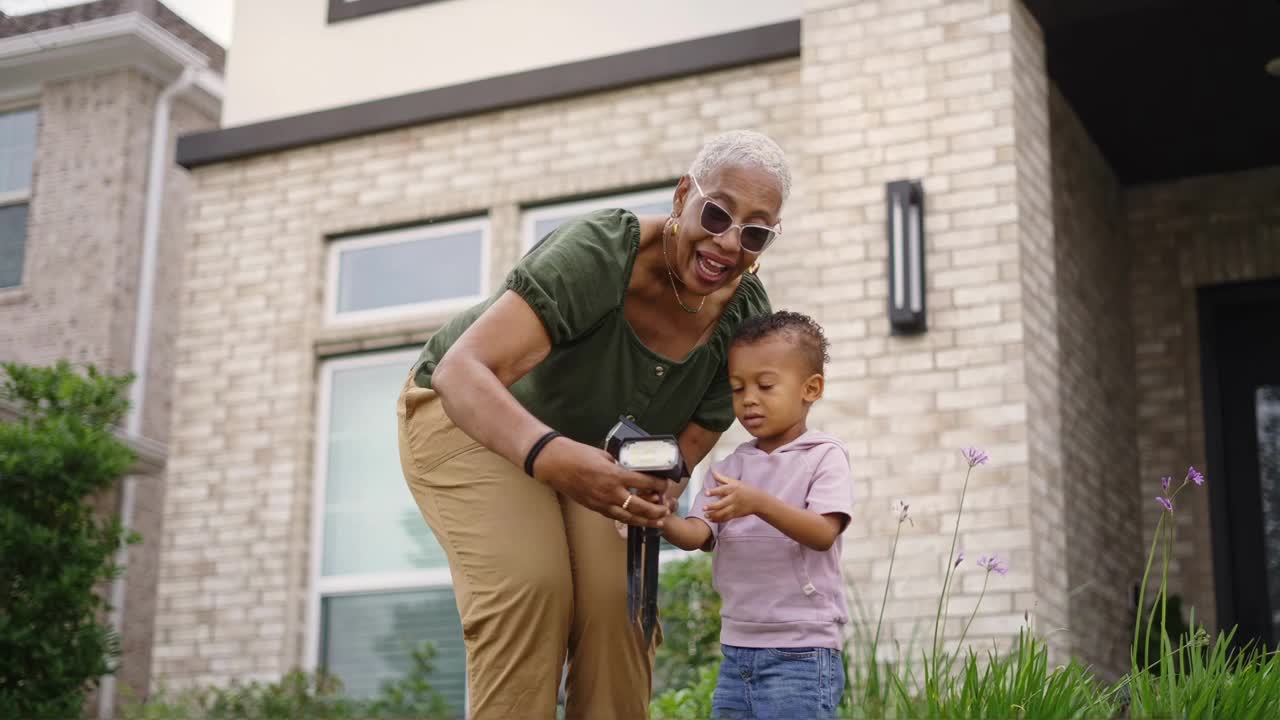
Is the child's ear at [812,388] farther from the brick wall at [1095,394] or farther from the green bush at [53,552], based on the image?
the green bush at [53,552]

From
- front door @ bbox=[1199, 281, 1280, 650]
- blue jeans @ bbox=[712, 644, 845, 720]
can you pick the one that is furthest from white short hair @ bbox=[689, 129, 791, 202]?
front door @ bbox=[1199, 281, 1280, 650]

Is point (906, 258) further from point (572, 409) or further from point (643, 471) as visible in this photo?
point (643, 471)

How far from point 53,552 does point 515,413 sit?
6.72 metres

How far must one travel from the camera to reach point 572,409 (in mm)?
3529

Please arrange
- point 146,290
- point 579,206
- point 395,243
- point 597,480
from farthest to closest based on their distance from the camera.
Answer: point 146,290 < point 395,243 < point 579,206 < point 597,480

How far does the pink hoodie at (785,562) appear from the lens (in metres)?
3.40

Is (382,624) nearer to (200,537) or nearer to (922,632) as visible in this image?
(200,537)

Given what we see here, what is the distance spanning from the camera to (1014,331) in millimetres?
7070

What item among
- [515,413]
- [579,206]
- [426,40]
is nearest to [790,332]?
[515,413]

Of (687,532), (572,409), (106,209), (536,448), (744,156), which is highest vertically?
(106,209)

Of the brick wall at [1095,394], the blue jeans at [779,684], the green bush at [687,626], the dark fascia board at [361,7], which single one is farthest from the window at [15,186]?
Answer: the blue jeans at [779,684]

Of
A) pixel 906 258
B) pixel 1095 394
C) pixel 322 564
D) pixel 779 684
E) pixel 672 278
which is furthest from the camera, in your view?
pixel 322 564

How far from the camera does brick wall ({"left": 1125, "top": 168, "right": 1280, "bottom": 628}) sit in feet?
29.5

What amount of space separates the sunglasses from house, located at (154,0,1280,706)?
386 cm
